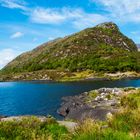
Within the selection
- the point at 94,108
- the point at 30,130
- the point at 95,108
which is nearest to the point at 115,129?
the point at 30,130

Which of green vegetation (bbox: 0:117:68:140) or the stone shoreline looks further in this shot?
the stone shoreline

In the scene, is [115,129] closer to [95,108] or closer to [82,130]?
[82,130]

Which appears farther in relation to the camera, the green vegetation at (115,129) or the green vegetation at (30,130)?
the green vegetation at (30,130)

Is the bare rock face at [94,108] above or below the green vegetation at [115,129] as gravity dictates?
below

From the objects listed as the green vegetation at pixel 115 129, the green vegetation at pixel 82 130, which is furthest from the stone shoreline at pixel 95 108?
the green vegetation at pixel 115 129

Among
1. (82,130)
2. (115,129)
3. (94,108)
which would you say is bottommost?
(94,108)

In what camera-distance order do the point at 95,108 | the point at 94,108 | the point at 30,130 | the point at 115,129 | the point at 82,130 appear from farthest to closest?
the point at 94,108, the point at 95,108, the point at 30,130, the point at 115,129, the point at 82,130

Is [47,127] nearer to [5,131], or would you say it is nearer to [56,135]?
[56,135]

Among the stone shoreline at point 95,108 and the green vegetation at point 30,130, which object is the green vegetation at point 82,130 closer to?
the green vegetation at point 30,130

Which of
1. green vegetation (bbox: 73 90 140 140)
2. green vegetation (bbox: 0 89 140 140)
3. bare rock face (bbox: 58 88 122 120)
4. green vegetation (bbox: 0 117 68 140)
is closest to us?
green vegetation (bbox: 73 90 140 140)

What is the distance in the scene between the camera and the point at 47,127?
22.9 metres

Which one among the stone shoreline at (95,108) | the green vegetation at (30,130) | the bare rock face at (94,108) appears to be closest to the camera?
the green vegetation at (30,130)

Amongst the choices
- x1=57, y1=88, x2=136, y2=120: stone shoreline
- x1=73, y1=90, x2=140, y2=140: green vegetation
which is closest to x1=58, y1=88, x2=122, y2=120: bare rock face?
x1=57, y1=88, x2=136, y2=120: stone shoreline

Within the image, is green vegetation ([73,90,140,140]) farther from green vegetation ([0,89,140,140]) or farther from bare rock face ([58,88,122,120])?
bare rock face ([58,88,122,120])
